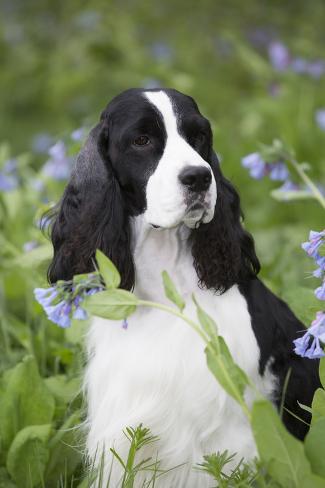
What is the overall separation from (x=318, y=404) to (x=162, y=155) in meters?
0.83

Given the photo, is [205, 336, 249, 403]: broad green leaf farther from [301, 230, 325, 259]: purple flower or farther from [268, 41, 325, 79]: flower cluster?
[268, 41, 325, 79]: flower cluster

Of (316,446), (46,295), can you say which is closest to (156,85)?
(46,295)

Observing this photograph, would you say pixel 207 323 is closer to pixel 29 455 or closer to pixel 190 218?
pixel 190 218

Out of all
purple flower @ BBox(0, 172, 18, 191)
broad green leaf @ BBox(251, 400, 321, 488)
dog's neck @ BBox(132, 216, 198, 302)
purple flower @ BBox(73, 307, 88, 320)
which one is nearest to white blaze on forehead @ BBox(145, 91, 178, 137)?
dog's neck @ BBox(132, 216, 198, 302)

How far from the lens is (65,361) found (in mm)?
3584

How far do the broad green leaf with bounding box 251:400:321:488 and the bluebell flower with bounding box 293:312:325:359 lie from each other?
0.21m

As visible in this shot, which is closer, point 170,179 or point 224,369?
point 224,369

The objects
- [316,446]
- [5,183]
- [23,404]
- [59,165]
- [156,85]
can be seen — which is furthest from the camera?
[156,85]

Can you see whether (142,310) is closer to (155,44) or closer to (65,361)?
(65,361)

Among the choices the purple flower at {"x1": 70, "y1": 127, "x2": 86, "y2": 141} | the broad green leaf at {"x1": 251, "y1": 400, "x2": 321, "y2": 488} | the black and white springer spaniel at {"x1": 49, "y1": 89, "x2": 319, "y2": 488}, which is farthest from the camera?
the purple flower at {"x1": 70, "y1": 127, "x2": 86, "y2": 141}

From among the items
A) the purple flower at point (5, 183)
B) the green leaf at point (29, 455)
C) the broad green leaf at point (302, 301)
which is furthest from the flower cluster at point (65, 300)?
the purple flower at point (5, 183)

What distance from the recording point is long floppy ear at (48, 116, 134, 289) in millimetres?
2596

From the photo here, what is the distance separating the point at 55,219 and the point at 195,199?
66 centimetres

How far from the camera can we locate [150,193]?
7.98 ft
